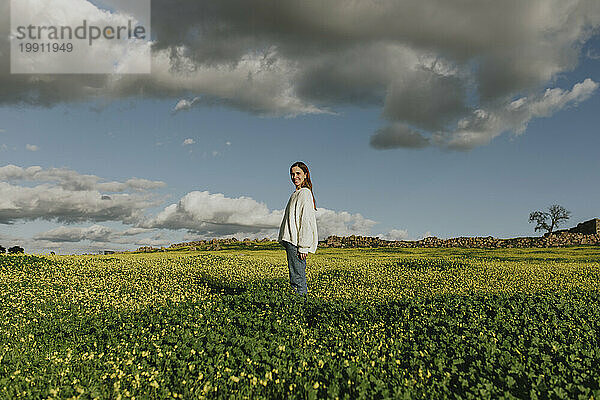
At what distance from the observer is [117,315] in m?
10.5

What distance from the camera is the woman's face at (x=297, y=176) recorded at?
12227 mm

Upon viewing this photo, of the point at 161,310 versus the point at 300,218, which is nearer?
the point at 161,310

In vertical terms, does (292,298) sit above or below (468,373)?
above

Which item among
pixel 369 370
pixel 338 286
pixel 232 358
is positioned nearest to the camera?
pixel 369 370

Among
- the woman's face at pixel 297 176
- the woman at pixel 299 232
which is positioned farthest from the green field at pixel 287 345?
the woman's face at pixel 297 176

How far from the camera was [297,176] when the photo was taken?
1222 centimetres

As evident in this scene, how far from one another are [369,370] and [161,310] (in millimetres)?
5677

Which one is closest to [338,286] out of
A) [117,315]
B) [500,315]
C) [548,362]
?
[500,315]

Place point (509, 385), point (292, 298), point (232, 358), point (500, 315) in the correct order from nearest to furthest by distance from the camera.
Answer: point (509, 385)
point (232, 358)
point (500, 315)
point (292, 298)

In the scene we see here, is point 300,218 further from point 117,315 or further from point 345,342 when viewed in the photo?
point 117,315

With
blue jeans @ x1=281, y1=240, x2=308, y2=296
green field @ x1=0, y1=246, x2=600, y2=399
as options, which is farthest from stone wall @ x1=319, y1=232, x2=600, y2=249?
blue jeans @ x1=281, y1=240, x2=308, y2=296

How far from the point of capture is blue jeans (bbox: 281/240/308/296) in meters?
11.8

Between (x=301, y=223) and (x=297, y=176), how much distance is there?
1.41 metres

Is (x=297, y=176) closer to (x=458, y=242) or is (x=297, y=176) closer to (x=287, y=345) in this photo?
(x=287, y=345)
